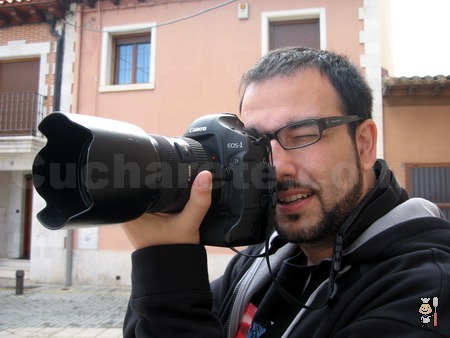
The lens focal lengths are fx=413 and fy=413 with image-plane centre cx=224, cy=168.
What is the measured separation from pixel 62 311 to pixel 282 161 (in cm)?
518

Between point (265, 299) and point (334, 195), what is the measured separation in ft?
1.24

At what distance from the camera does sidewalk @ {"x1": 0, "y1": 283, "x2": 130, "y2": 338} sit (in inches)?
179

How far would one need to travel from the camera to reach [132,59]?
718 cm

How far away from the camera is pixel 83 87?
7.06m

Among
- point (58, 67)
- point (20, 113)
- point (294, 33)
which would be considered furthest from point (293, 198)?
point (20, 113)

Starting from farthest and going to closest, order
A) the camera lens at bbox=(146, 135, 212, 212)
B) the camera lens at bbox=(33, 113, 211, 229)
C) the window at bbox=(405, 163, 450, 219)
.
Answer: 1. the window at bbox=(405, 163, 450, 219)
2. the camera lens at bbox=(146, 135, 212, 212)
3. the camera lens at bbox=(33, 113, 211, 229)

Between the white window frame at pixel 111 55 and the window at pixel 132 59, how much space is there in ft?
0.38

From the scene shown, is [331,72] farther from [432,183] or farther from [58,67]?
[58,67]

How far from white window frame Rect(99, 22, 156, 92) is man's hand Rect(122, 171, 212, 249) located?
19.7 ft

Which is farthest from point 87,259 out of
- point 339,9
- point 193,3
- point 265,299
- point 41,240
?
point 265,299

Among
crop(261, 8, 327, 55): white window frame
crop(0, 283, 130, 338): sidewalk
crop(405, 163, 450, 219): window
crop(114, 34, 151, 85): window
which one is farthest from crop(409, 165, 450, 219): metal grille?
crop(114, 34, 151, 85): window

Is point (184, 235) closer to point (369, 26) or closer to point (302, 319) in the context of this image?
point (302, 319)

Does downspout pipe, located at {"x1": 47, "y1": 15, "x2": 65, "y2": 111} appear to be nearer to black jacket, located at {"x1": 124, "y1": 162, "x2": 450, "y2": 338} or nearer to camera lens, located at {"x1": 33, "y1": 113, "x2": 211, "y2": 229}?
camera lens, located at {"x1": 33, "y1": 113, "x2": 211, "y2": 229}

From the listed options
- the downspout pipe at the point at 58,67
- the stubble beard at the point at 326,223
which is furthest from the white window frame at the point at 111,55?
the stubble beard at the point at 326,223
